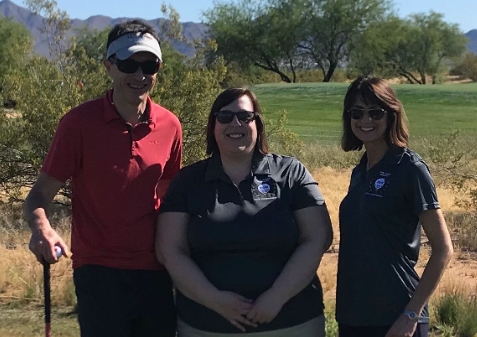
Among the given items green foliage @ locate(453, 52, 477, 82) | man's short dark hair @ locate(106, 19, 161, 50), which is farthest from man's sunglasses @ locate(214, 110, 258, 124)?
green foliage @ locate(453, 52, 477, 82)

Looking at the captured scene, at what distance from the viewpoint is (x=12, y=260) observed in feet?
24.7

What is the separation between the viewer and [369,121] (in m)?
3.36

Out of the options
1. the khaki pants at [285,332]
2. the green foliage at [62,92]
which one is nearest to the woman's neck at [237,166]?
the khaki pants at [285,332]

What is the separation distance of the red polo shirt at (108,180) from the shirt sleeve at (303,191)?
0.62 metres

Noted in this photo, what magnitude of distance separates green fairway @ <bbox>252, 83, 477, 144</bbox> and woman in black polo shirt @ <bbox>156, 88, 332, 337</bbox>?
21886mm

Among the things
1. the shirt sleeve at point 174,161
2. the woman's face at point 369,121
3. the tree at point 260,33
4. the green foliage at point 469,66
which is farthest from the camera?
the green foliage at point 469,66

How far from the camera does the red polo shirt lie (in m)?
3.42

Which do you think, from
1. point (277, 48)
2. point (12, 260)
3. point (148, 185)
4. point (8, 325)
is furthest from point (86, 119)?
point (277, 48)

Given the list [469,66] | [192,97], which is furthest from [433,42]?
[192,97]

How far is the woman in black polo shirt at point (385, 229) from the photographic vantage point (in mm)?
3176

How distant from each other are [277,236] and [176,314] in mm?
717

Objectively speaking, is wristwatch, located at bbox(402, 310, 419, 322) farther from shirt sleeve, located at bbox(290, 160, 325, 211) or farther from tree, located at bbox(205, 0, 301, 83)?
tree, located at bbox(205, 0, 301, 83)

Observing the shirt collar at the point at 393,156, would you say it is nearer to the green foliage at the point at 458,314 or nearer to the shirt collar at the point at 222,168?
the shirt collar at the point at 222,168

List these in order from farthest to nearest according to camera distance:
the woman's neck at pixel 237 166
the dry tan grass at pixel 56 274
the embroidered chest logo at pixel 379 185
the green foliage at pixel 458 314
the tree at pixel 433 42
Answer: the tree at pixel 433 42, the dry tan grass at pixel 56 274, the green foliage at pixel 458 314, the woman's neck at pixel 237 166, the embroidered chest logo at pixel 379 185
